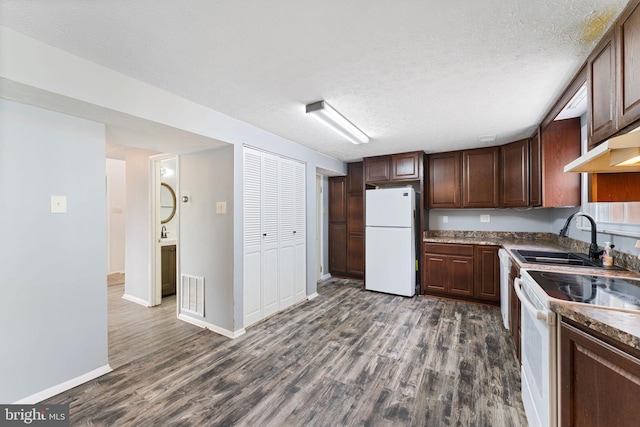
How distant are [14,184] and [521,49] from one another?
3.30 metres

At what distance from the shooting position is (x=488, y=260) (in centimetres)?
355

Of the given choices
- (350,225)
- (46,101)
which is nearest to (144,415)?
(46,101)

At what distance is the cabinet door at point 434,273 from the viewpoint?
3875 mm

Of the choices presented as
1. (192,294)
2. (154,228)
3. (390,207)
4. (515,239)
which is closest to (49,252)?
(192,294)

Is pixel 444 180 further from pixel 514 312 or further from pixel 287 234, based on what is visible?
pixel 287 234

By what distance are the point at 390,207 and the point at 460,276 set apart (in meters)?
1.41

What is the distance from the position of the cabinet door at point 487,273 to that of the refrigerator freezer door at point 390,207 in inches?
40.4

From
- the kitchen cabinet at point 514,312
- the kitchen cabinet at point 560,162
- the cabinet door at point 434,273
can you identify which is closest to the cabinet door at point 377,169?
the cabinet door at point 434,273

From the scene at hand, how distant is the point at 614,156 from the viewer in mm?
1298

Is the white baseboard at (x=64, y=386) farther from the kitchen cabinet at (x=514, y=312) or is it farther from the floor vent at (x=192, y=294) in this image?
the kitchen cabinet at (x=514, y=312)

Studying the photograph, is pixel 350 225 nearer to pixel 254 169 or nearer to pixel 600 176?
pixel 254 169

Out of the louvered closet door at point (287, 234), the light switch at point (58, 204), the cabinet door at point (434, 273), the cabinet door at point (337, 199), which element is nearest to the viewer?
the light switch at point (58, 204)

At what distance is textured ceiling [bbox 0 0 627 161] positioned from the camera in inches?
49.3

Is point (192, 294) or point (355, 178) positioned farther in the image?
point (355, 178)
